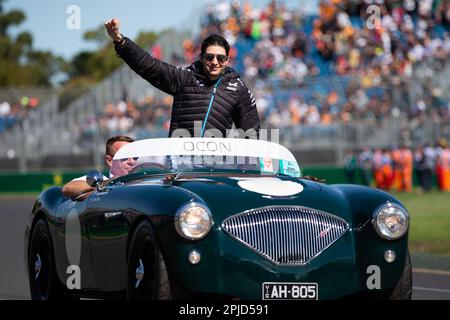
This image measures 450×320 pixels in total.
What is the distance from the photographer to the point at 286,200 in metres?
6.61

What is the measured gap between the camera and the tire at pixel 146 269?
6.39m

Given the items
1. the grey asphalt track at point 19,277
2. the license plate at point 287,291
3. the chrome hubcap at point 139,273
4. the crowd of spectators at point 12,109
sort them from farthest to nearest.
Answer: the crowd of spectators at point 12,109
the grey asphalt track at point 19,277
the chrome hubcap at point 139,273
the license plate at point 287,291

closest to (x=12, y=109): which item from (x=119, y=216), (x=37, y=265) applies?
(x=37, y=265)

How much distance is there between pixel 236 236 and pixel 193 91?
2434mm

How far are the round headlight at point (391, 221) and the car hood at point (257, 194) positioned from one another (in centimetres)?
19

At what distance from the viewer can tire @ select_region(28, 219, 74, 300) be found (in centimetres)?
841

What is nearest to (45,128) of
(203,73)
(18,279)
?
(18,279)

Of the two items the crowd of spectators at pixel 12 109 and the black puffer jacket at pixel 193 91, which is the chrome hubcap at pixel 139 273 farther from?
the crowd of spectators at pixel 12 109

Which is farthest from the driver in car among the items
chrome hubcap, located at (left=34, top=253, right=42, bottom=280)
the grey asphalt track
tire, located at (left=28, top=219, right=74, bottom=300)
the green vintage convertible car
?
the grey asphalt track

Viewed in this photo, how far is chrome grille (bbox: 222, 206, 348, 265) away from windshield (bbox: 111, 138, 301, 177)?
1.09 metres

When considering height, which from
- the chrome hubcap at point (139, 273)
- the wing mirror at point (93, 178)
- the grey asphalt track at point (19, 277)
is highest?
the wing mirror at point (93, 178)

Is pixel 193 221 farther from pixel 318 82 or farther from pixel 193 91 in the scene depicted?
pixel 318 82


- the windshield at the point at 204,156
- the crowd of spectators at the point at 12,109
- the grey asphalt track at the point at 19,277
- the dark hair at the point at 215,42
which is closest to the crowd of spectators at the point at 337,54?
the crowd of spectators at the point at 12,109
